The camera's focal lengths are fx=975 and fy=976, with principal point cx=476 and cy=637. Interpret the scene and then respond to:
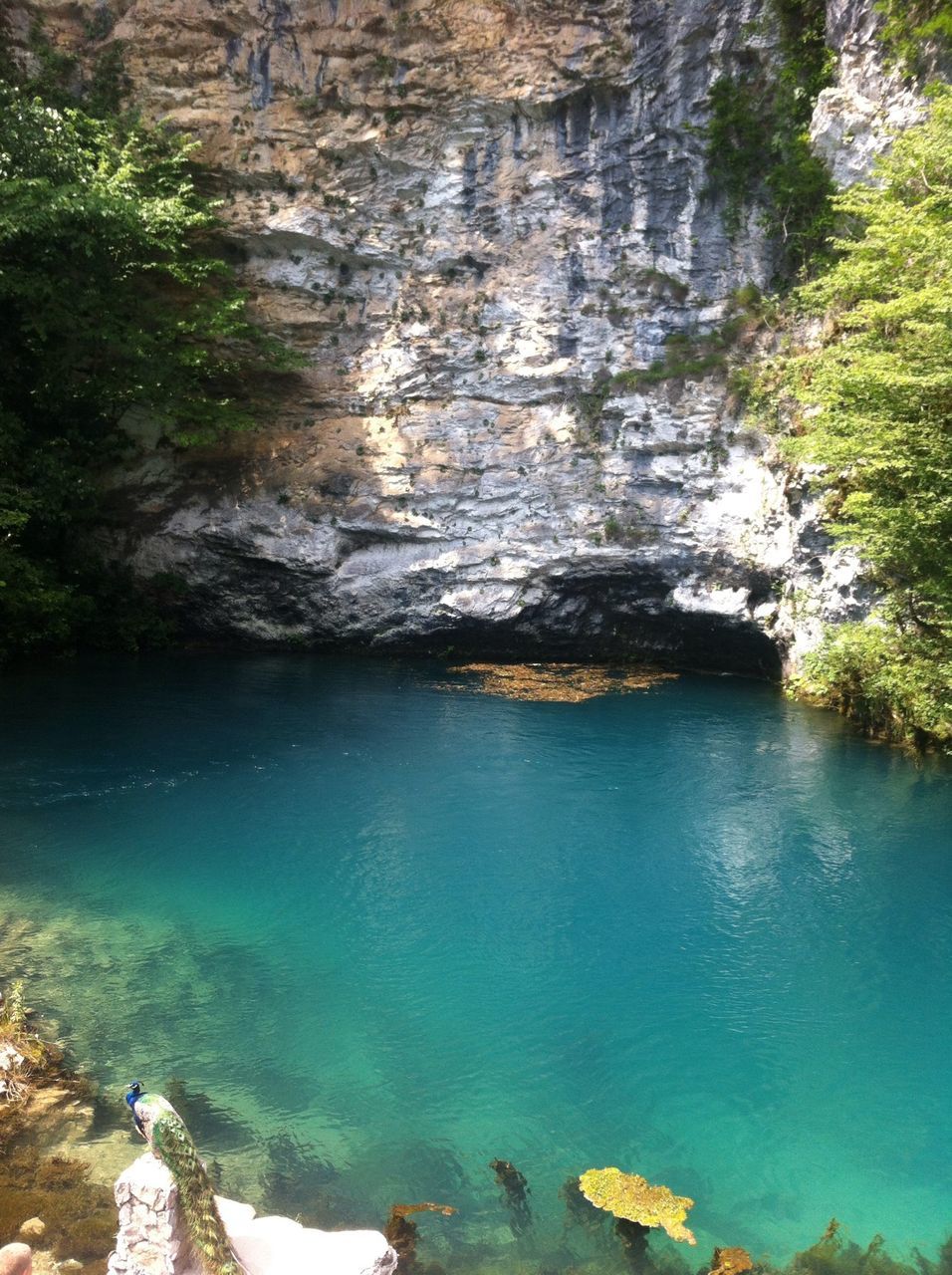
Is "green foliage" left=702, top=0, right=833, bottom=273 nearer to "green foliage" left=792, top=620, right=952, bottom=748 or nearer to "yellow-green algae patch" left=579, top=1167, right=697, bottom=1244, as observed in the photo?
"green foliage" left=792, top=620, right=952, bottom=748

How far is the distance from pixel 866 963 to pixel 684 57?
63.5ft

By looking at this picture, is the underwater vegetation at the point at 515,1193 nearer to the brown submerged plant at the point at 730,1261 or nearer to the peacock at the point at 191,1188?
the brown submerged plant at the point at 730,1261

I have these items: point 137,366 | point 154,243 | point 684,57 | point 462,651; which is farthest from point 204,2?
point 462,651

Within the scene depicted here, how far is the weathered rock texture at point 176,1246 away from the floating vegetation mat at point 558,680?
14821mm

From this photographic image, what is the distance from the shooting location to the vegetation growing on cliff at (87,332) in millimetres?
17953

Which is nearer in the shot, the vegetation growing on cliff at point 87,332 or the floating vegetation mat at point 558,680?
the vegetation growing on cliff at point 87,332

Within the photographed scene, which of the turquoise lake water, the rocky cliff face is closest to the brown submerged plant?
the turquoise lake water

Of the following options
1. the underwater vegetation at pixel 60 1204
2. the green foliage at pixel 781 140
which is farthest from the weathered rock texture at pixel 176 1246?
the green foliage at pixel 781 140

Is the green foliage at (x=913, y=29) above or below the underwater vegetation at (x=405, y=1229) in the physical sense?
above

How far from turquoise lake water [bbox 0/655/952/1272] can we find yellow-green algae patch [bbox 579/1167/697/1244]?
0.15m

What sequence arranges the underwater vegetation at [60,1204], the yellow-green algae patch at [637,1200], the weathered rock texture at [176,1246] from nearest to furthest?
the weathered rock texture at [176,1246], the underwater vegetation at [60,1204], the yellow-green algae patch at [637,1200]

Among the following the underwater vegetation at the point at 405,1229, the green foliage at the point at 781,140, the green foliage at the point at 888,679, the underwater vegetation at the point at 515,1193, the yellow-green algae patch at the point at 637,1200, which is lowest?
the underwater vegetation at the point at 515,1193

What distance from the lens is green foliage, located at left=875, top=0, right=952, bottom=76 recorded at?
16.4m

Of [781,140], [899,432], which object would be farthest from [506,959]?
[781,140]
